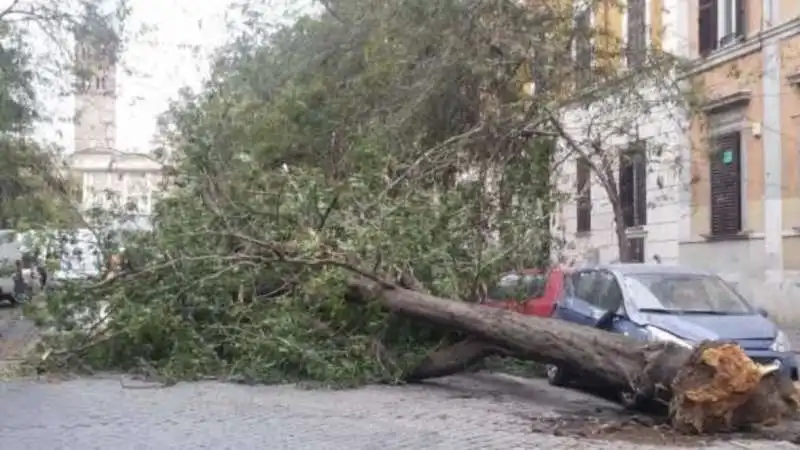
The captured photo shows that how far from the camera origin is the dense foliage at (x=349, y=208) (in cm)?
1253

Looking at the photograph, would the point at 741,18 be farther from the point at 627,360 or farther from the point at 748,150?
the point at 627,360

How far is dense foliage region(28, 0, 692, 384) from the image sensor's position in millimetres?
12531

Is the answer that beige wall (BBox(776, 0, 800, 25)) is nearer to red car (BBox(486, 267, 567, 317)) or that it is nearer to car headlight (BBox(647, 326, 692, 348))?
red car (BBox(486, 267, 567, 317))

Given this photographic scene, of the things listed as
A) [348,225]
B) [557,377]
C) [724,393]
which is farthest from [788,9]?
[724,393]

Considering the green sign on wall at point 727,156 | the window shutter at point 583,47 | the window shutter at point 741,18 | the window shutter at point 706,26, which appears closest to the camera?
the window shutter at point 583,47

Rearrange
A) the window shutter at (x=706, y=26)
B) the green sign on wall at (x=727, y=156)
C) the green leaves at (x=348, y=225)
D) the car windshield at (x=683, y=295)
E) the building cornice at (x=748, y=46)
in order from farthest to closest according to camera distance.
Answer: the window shutter at (x=706, y=26) < the green sign on wall at (x=727, y=156) < the building cornice at (x=748, y=46) < the green leaves at (x=348, y=225) < the car windshield at (x=683, y=295)

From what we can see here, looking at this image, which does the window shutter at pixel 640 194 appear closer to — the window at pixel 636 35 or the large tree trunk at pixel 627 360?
the window at pixel 636 35

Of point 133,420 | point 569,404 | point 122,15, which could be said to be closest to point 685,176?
point 122,15

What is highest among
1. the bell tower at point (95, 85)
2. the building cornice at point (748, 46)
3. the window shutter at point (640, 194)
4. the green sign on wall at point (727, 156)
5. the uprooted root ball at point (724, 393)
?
the building cornice at point (748, 46)

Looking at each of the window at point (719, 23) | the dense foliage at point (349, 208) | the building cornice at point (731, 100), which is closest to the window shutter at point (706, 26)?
the window at point (719, 23)

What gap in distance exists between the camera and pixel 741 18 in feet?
73.2

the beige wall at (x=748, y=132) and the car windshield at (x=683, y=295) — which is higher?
the beige wall at (x=748, y=132)

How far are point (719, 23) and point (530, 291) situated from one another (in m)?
11.3

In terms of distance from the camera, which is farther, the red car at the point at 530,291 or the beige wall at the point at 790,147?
the beige wall at the point at 790,147
